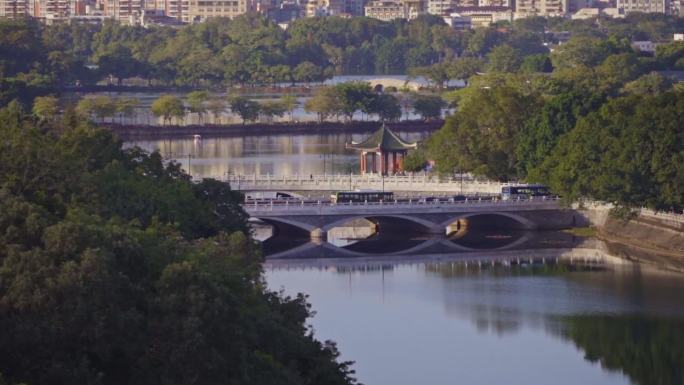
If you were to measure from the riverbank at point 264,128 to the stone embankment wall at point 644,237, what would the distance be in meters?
33.0

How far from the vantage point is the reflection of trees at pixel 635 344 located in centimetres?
3047

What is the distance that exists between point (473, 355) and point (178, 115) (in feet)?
158

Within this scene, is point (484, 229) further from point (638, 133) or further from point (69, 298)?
point (69, 298)

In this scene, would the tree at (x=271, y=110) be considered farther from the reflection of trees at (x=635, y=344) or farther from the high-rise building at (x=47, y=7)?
the high-rise building at (x=47, y=7)

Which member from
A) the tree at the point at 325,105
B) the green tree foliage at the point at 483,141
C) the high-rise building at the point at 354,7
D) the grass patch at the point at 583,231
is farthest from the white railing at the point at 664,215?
the high-rise building at the point at 354,7

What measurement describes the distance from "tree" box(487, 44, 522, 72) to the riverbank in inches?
821

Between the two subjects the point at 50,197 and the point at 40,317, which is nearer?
the point at 40,317

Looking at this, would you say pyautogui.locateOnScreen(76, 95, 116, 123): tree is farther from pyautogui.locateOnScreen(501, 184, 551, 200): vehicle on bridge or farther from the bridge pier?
the bridge pier

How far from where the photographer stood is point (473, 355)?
1239 inches

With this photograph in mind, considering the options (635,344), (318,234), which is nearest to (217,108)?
(318,234)

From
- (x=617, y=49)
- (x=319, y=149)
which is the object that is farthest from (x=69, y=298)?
(x=617, y=49)

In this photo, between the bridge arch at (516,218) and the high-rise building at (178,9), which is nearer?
the bridge arch at (516,218)

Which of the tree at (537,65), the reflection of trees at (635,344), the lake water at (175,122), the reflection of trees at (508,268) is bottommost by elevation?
the reflection of trees at (635,344)

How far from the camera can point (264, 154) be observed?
6700 cm
